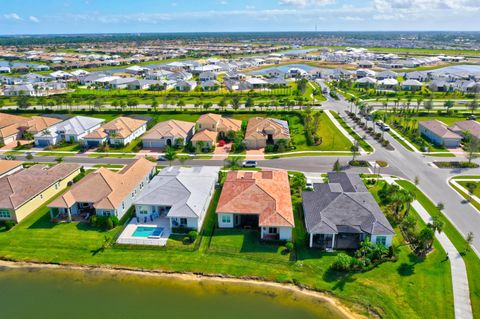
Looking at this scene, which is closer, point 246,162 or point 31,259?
point 31,259

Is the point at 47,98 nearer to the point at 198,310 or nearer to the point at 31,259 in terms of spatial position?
the point at 31,259

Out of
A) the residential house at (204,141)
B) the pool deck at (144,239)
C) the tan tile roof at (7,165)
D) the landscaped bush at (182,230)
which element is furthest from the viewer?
the residential house at (204,141)

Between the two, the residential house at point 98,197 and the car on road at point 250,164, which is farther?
the car on road at point 250,164

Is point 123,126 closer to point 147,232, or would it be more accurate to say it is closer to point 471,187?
point 147,232

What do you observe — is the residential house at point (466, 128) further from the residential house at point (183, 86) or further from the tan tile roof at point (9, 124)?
the tan tile roof at point (9, 124)

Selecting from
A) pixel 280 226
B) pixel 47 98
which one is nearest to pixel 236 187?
pixel 280 226

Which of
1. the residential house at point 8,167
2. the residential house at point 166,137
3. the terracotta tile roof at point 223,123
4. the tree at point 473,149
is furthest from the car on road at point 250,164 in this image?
the residential house at point 8,167
